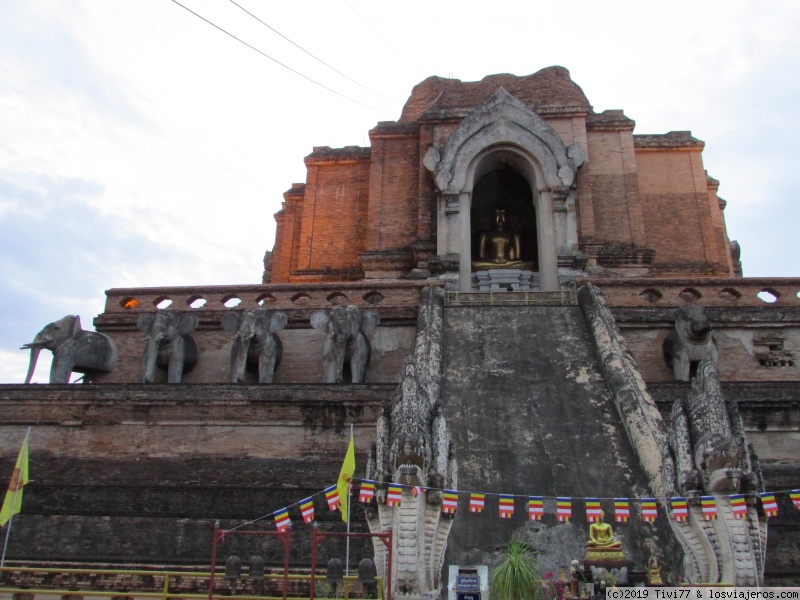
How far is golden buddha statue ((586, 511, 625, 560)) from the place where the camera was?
7.60 metres

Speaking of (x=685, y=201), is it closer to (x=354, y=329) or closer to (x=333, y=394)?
(x=354, y=329)

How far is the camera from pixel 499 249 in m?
22.2

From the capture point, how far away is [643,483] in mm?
9664

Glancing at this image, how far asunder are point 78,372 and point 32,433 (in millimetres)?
2473

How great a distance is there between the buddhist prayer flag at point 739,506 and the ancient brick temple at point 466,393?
0.08ft

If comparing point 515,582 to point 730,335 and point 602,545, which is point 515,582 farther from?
point 730,335

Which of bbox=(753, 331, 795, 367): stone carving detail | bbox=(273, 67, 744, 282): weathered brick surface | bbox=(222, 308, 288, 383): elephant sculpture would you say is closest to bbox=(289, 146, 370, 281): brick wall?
bbox=(273, 67, 744, 282): weathered brick surface

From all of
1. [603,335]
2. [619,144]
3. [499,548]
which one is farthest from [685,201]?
[499,548]

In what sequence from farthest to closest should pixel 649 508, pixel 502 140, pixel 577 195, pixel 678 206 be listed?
pixel 678 206
pixel 577 195
pixel 502 140
pixel 649 508

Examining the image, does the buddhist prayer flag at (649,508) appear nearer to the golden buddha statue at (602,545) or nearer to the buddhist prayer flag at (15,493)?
the golden buddha statue at (602,545)

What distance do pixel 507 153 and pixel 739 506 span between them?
14.1m

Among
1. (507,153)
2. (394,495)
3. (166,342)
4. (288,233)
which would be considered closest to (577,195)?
(507,153)

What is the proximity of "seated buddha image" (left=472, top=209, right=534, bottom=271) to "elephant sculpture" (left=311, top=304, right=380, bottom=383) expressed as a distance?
→ 27.4ft

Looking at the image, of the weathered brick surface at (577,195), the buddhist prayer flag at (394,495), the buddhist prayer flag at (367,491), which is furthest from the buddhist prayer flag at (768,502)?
Answer: the weathered brick surface at (577,195)
